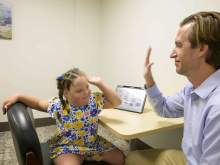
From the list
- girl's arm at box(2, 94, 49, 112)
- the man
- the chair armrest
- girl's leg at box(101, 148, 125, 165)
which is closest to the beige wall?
girl's leg at box(101, 148, 125, 165)

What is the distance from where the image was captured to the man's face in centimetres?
114

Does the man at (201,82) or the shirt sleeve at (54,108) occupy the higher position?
the man at (201,82)

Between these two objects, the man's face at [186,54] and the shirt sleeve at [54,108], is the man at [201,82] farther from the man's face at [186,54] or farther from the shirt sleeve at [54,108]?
the shirt sleeve at [54,108]

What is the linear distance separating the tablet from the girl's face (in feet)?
1.45

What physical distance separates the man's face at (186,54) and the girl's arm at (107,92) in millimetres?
505

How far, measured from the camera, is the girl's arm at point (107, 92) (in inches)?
60.1

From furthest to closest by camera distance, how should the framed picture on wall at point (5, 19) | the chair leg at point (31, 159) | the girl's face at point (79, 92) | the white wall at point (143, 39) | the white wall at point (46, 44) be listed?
1. the white wall at point (46, 44)
2. the framed picture on wall at point (5, 19)
3. the white wall at point (143, 39)
4. the girl's face at point (79, 92)
5. the chair leg at point (31, 159)

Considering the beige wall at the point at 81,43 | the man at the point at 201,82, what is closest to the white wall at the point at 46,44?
the beige wall at the point at 81,43

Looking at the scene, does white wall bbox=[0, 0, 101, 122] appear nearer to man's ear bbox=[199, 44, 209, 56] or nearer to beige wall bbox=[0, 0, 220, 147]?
beige wall bbox=[0, 0, 220, 147]

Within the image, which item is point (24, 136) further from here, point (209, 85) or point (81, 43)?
point (81, 43)

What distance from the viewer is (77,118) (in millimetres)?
1523

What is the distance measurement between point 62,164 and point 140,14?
1686 mm

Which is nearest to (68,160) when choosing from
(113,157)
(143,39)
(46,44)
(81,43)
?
(113,157)

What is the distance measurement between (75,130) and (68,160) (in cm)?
18
